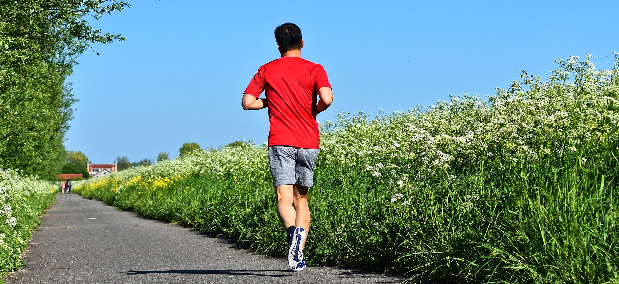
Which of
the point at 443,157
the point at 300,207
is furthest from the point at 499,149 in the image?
the point at 300,207

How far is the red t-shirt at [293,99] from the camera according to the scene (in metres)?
5.12

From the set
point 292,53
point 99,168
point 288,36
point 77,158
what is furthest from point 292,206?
point 99,168

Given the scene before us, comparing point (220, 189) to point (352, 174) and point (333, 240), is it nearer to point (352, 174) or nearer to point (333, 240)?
point (352, 174)

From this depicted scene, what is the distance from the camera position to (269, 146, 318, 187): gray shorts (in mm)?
5105

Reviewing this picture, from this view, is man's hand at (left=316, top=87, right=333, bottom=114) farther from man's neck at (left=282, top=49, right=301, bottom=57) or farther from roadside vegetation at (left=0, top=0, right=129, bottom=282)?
roadside vegetation at (left=0, top=0, right=129, bottom=282)

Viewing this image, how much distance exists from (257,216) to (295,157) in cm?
337

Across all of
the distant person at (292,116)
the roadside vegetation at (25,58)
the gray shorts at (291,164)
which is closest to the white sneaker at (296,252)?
the distant person at (292,116)

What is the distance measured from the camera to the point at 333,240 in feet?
20.5

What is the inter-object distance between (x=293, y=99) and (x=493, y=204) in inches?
76.7

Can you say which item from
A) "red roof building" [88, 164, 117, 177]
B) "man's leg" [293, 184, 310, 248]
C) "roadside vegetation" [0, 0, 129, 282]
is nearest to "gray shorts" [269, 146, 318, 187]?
"man's leg" [293, 184, 310, 248]

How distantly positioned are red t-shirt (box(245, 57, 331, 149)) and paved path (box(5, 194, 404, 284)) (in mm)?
1336

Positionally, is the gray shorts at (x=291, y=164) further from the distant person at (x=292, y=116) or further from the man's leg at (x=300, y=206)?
the man's leg at (x=300, y=206)

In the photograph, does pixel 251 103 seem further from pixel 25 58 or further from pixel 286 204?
pixel 25 58

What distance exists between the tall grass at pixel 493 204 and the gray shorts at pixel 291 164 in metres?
0.82
